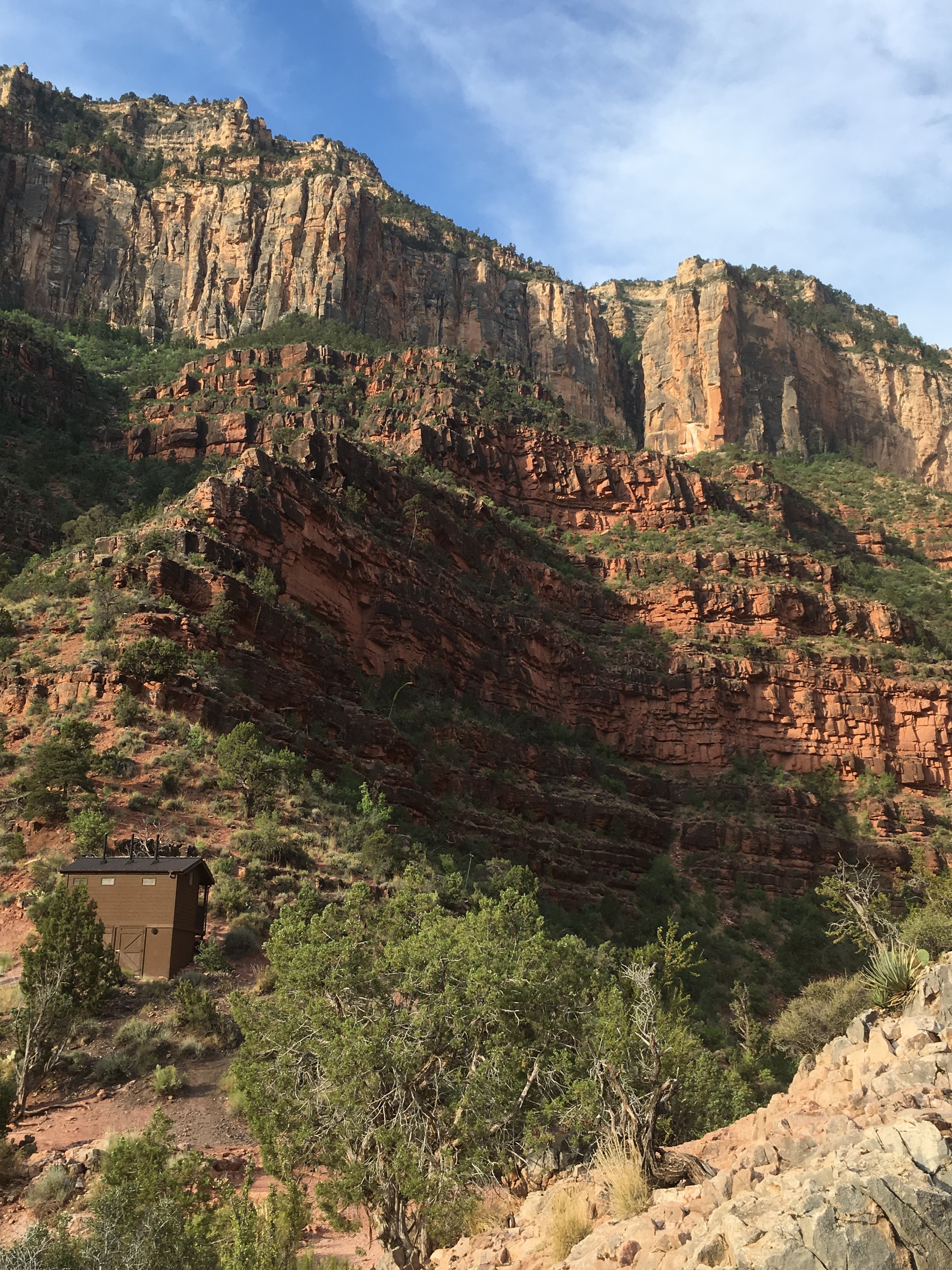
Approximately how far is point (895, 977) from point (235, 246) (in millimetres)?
104374

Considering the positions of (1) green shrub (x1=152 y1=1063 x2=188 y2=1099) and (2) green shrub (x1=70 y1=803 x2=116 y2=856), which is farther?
(2) green shrub (x1=70 y1=803 x2=116 y2=856)

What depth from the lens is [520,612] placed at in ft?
190

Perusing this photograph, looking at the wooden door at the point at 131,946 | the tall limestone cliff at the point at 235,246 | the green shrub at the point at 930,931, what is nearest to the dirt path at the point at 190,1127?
the wooden door at the point at 131,946

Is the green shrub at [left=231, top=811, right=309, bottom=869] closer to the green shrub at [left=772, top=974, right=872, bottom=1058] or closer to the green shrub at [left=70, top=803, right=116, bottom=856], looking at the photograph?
the green shrub at [left=70, top=803, right=116, bottom=856]

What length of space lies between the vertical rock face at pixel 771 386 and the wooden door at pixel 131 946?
8976 centimetres

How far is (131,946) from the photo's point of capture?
68.2ft

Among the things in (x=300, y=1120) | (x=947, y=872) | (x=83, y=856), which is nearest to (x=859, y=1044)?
(x=300, y=1120)

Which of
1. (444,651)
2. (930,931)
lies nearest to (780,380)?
(444,651)

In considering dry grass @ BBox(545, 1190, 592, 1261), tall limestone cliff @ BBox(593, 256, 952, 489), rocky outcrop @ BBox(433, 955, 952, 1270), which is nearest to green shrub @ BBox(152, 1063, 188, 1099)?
rocky outcrop @ BBox(433, 955, 952, 1270)

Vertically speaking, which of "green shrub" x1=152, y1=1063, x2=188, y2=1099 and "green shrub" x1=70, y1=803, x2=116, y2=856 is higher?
"green shrub" x1=70, y1=803, x2=116, y2=856

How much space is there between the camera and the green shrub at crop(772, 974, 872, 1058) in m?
25.9

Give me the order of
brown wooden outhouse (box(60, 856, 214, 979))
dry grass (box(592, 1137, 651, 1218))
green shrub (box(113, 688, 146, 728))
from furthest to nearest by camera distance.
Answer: green shrub (box(113, 688, 146, 728))
brown wooden outhouse (box(60, 856, 214, 979))
dry grass (box(592, 1137, 651, 1218))

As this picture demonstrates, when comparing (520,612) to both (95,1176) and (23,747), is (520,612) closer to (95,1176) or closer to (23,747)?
(23,747)

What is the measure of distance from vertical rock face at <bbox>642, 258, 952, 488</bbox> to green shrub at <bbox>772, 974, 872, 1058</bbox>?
7485cm
